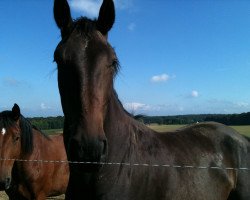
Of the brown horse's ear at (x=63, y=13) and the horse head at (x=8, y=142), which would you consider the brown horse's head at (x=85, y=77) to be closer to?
the brown horse's ear at (x=63, y=13)

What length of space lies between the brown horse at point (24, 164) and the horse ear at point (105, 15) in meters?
4.47

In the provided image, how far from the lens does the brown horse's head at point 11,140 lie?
644 centimetres

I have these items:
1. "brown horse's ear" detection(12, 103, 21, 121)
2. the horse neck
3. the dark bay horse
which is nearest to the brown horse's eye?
"brown horse's ear" detection(12, 103, 21, 121)

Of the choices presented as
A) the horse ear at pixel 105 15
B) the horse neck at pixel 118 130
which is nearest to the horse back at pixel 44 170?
the horse neck at pixel 118 130

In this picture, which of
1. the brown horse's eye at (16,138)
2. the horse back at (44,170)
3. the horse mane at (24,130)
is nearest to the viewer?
the brown horse's eye at (16,138)

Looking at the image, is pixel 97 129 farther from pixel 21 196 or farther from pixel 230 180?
pixel 21 196

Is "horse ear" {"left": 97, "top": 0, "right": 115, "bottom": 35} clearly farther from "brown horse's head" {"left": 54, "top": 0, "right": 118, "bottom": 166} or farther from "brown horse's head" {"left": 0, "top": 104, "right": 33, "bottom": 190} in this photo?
"brown horse's head" {"left": 0, "top": 104, "right": 33, "bottom": 190}

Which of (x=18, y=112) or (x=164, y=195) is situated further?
(x=18, y=112)

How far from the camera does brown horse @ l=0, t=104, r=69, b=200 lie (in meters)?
6.61

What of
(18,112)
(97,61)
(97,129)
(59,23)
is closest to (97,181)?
(97,129)

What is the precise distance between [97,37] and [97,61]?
0.91ft

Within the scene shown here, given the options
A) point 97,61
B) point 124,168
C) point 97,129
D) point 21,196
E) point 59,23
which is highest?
point 59,23

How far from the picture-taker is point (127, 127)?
122 inches

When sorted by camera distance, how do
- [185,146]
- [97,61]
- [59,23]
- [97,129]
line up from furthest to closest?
[185,146], [59,23], [97,61], [97,129]
